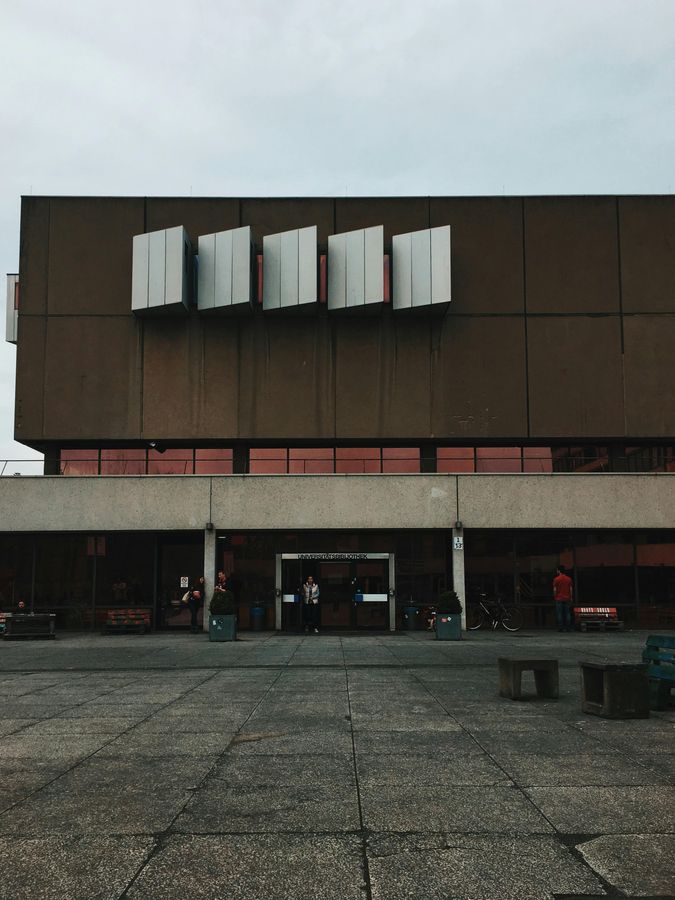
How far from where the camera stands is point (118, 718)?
10.1m

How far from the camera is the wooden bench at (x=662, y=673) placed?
10.6m

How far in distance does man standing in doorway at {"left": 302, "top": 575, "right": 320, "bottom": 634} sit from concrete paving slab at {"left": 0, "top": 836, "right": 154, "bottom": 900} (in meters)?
22.0

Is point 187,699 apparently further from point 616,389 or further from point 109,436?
point 616,389

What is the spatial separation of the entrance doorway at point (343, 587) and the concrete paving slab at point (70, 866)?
23.8 m

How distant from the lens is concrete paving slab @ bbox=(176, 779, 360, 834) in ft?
18.5

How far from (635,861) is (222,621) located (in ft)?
65.5

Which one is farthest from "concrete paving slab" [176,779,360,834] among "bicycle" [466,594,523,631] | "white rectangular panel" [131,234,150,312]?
"white rectangular panel" [131,234,150,312]

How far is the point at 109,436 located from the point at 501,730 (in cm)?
2353

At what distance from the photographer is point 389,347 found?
30.3 metres

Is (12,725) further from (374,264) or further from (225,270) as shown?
(374,264)

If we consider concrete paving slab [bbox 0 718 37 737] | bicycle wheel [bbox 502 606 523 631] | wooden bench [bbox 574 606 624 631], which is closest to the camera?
concrete paving slab [bbox 0 718 37 737]

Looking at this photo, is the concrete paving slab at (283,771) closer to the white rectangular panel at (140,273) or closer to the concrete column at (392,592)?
the concrete column at (392,592)

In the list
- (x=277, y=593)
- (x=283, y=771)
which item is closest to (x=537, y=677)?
(x=283, y=771)

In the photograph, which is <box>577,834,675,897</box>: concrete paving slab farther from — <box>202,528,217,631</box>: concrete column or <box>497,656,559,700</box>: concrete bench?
<box>202,528,217,631</box>: concrete column
